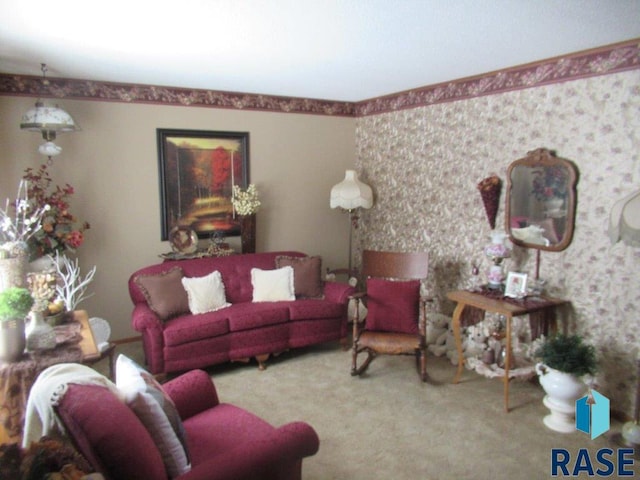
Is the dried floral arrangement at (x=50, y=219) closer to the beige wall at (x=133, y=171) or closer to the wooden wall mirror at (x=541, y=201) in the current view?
the beige wall at (x=133, y=171)

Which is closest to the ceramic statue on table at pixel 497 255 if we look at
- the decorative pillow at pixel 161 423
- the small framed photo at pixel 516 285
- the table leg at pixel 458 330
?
the small framed photo at pixel 516 285

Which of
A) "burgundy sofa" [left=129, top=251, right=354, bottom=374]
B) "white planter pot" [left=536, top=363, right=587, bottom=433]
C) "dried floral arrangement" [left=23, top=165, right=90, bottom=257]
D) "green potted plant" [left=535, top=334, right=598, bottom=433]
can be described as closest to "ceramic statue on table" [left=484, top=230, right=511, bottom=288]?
"green potted plant" [left=535, top=334, right=598, bottom=433]

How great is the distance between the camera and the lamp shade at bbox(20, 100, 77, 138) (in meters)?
3.56

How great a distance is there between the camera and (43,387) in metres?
1.67

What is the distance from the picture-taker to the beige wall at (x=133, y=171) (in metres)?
4.18

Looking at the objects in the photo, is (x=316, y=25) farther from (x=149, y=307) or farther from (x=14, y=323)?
(x=149, y=307)

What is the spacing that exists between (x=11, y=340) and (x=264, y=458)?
1365 mm

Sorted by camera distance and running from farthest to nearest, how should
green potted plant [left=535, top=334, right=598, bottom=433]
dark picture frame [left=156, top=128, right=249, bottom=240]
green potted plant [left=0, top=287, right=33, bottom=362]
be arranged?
dark picture frame [left=156, top=128, right=249, bottom=240] → green potted plant [left=535, top=334, right=598, bottom=433] → green potted plant [left=0, top=287, right=33, bottom=362]

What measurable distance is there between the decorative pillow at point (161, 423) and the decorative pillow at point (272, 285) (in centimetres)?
250

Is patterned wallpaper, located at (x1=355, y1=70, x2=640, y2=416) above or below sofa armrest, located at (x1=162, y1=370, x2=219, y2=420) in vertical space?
above

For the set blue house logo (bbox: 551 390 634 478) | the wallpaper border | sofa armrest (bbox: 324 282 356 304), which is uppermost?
the wallpaper border

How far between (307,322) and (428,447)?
66.0 inches

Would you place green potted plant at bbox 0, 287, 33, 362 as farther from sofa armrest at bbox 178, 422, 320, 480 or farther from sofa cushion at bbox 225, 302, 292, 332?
sofa cushion at bbox 225, 302, 292, 332

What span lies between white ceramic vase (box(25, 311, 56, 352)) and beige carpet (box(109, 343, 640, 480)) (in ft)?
4.73
